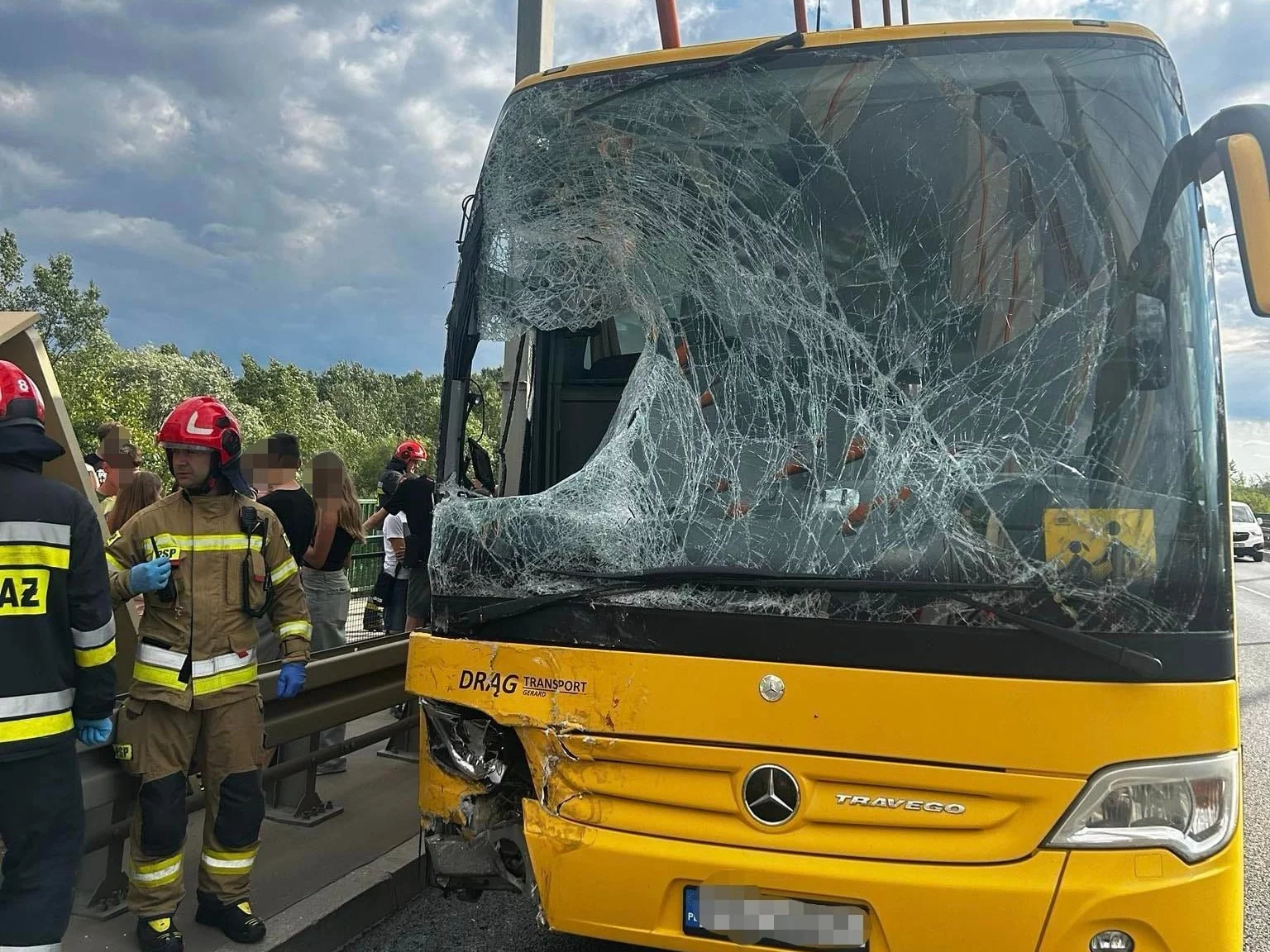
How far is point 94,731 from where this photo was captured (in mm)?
2945

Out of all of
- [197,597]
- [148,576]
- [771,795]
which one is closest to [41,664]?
[148,576]

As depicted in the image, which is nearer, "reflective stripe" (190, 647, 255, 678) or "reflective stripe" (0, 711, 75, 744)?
"reflective stripe" (0, 711, 75, 744)

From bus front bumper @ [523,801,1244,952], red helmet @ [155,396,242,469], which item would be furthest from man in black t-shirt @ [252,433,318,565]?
bus front bumper @ [523,801,1244,952]

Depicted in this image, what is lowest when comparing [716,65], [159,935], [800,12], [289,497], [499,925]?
[499,925]

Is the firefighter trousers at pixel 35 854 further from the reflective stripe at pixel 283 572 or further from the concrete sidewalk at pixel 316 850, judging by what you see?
the reflective stripe at pixel 283 572

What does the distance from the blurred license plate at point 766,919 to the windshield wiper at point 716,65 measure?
238cm

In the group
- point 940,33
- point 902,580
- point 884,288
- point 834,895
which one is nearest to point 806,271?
point 884,288

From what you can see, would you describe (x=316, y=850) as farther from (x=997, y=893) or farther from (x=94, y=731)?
(x=997, y=893)

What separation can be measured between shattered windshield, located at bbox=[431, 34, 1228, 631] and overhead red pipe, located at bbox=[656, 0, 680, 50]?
1.19 metres

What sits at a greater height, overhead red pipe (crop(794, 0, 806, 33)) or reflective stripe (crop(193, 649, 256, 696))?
overhead red pipe (crop(794, 0, 806, 33))

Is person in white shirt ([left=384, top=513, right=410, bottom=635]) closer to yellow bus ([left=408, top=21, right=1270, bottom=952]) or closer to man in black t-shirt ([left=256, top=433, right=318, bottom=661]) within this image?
man in black t-shirt ([left=256, top=433, right=318, bottom=661])

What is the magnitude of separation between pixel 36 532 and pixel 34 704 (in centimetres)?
48

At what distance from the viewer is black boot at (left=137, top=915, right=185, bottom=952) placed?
3.08 meters

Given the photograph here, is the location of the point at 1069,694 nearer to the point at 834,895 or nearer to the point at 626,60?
the point at 834,895
